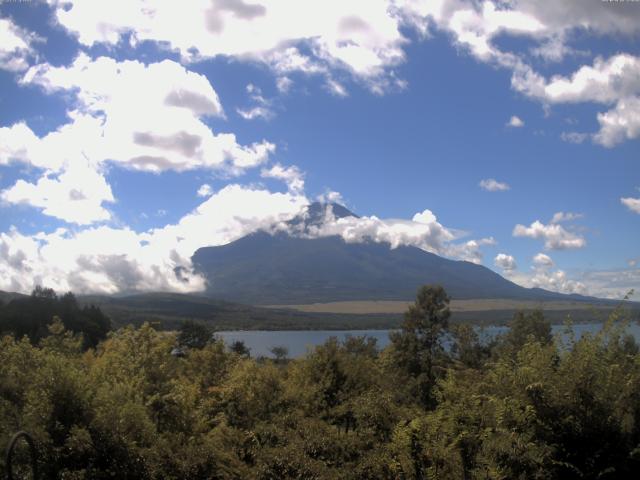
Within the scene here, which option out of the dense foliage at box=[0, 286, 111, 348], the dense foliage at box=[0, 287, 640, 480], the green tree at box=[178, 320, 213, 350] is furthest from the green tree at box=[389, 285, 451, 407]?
the dense foliage at box=[0, 286, 111, 348]

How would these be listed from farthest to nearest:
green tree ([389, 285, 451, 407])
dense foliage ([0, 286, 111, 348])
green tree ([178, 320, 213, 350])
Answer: dense foliage ([0, 286, 111, 348]) → green tree ([178, 320, 213, 350]) → green tree ([389, 285, 451, 407])

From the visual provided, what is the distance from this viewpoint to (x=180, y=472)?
1227 cm

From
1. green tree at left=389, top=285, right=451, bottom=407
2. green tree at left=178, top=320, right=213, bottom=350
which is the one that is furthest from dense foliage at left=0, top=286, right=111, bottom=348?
green tree at left=389, top=285, right=451, bottom=407

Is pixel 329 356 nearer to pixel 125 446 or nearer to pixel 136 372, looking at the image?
pixel 136 372

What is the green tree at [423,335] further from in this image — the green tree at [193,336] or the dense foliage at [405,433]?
the green tree at [193,336]

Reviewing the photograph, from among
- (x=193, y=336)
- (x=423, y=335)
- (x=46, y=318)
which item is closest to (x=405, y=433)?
(x=423, y=335)

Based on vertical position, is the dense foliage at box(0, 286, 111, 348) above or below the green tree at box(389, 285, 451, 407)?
below

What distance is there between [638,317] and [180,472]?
35.9 feet

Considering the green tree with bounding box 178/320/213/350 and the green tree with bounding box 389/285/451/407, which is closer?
the green tree with bounding box 389/285/451/407

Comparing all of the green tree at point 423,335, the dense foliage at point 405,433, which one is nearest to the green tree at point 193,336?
the green tree at point 423,335

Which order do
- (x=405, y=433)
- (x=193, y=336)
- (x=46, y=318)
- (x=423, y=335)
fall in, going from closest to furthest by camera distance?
(x=405, y=433) < (x=423, y=335) < (x=193, y=336) < (x=46, y=318)

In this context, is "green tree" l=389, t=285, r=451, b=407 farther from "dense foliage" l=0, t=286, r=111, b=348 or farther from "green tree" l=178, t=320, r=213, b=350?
"dense foliage" l=0, t=286, r=111, b=348

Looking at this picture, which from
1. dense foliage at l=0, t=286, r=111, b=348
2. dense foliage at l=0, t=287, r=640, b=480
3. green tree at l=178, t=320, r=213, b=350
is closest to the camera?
dense foliage at l=0, t=287, r=640, b=480

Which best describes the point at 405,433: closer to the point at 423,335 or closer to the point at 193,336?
the point at 423,335
